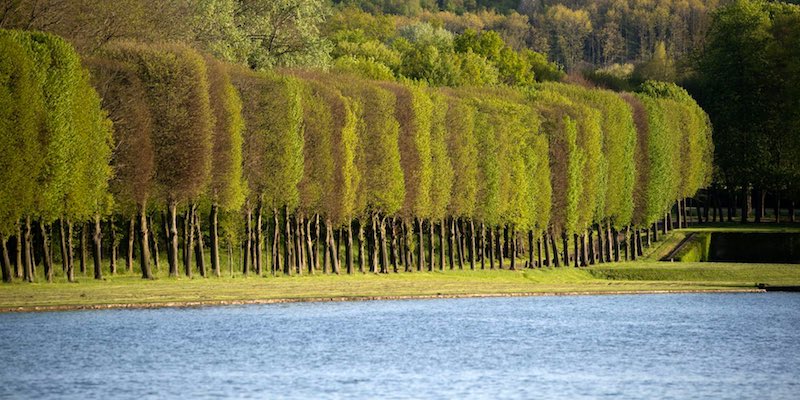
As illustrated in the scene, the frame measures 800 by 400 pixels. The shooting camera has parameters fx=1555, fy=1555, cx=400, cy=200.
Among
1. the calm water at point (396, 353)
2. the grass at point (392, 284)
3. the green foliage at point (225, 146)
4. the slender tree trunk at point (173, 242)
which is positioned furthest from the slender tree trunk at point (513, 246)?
the calm water at point (396, 353)

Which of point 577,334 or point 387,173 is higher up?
point 387,173

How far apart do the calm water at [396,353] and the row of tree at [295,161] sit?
36.0ft

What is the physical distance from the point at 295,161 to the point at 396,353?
31.3 metres

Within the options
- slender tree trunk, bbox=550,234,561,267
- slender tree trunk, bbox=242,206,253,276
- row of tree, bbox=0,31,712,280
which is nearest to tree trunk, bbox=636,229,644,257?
row of tree, bbox=0,31,712,280

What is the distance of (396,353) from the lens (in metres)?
50.2

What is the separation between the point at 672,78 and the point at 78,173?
133 m

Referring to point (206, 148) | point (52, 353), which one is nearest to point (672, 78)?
point (206, 148)

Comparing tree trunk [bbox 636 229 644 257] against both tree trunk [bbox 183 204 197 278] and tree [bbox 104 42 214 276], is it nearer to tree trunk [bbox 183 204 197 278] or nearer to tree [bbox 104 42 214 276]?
tree trunk [bbox 183 204 197 278]

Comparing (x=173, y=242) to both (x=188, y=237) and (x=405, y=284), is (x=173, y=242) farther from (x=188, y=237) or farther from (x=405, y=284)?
(x=405, y=284)

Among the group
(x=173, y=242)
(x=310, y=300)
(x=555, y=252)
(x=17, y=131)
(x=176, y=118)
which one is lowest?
(x=310, y=300)

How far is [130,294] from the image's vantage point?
63.9 m

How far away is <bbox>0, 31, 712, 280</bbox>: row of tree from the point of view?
67.9m

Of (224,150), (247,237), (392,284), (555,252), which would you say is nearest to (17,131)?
(224,150)

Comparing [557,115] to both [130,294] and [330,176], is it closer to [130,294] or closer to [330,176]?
[330,176]
